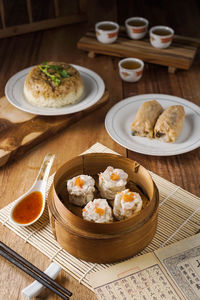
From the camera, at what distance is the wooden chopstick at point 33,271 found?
1082mm

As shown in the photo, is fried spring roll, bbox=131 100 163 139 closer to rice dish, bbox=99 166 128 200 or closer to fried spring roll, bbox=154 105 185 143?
fried spring roll, bbox=154 105 185 143

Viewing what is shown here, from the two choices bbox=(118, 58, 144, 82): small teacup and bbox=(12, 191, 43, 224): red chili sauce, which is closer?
bbox=(12, 191, 43, 224): red chili sauce

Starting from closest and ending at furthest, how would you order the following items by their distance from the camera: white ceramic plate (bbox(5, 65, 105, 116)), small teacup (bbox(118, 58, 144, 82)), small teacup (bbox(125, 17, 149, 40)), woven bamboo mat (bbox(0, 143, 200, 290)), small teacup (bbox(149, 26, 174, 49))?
woven bamboo mat (bbox(0, 143, 200, 290))
white ceramic plate (bbox(5, 65, 105, 116))
small teacup (bbox(118, 58, 144, 82))
small teacup (bbox(149, 26, 174, 49))
small teacup (bbox(125, 17, 149, 40))

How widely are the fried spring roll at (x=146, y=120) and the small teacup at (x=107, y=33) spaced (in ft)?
2.33

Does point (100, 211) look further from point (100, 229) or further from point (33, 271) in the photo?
point (33, 271)

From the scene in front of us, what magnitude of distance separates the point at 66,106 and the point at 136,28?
80 centimetres

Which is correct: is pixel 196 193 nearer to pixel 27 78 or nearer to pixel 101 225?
pixel 101 225

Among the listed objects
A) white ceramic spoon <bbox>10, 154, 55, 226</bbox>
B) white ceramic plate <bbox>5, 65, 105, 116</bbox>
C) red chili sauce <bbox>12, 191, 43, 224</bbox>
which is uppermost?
white ceramic plate <bbox>5, 65, 105, 116</bbox>

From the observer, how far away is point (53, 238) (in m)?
1.25

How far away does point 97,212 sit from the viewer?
3.68 feet

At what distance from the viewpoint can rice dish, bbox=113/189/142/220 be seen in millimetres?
1140

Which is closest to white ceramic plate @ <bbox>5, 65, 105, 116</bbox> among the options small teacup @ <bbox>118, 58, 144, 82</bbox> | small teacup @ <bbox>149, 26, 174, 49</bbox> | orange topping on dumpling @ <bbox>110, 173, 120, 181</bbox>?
small teacup @ <bbox>118, 58, 144, 82</bbox>

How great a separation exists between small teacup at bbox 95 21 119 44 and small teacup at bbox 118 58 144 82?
0.79 feet

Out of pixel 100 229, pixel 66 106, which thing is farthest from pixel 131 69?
pixel 100 229
